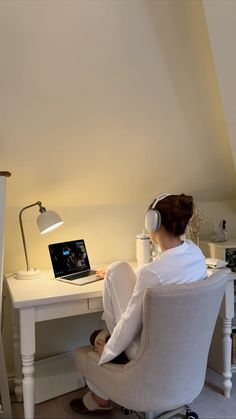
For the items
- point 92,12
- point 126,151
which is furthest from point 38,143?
point 92,12

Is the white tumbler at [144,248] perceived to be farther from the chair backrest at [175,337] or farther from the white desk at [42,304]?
the chair backrest at [175,337]

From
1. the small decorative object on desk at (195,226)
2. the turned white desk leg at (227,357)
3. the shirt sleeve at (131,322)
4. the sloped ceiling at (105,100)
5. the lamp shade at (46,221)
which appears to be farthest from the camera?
the small decorative object on desk at (195,226)

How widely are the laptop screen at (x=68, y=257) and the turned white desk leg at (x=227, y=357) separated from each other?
0.90m

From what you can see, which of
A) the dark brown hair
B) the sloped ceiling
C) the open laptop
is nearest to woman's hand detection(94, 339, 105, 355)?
the open laptop

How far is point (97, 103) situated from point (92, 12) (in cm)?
45

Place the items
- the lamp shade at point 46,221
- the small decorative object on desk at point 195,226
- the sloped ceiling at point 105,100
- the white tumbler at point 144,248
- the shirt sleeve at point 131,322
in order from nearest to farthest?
1. the shirt sleeve at point 131,322
2. the sloped ceiling at point 105,100
3. the lamp shade at point 46,221
4. the white tumbler at point 144,248
5. the small decorative object on desk at point 195,226

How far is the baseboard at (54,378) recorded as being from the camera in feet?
7.29

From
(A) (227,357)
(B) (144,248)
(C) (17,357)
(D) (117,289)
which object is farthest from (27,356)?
(A) (227,357)

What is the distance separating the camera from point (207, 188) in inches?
109

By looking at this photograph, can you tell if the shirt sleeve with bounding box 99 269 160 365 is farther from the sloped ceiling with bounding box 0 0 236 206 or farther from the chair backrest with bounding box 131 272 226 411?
the sloped ceiling with bounding box 0 0 236 206

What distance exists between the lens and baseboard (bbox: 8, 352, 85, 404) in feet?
7.29

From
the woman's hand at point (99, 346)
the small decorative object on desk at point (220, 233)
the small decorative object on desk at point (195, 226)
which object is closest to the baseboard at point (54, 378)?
the woman's hand at point (99, 346)

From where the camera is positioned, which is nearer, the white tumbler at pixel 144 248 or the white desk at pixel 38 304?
the white desk at pixel 38 304

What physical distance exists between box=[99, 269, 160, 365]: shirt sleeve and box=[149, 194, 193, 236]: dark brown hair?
269 mm
